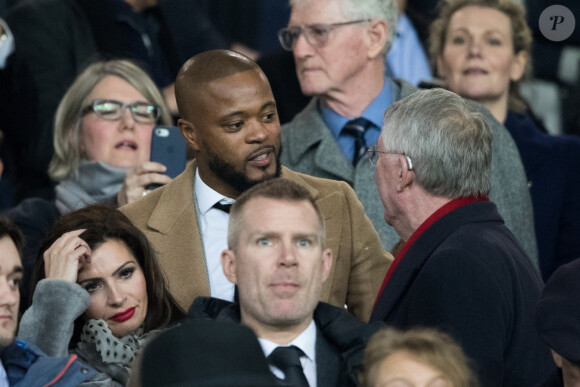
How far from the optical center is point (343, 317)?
11.7ft

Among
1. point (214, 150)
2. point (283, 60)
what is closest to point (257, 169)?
point (214, 150)

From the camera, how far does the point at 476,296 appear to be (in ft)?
12.0

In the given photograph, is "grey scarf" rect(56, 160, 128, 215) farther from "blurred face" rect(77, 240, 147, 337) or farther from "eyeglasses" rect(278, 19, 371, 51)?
"blurred face" rect(77, 240, 147, 337)

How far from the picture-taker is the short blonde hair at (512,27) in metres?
6.07

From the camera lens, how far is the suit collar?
383cm

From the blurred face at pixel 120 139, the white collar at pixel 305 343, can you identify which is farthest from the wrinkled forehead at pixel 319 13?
the white collar at pixel 305 343

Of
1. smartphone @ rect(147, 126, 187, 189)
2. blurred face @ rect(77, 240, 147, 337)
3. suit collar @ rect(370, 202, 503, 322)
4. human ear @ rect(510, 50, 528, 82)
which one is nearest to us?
suit collar @ rect(370, 202, 503, 322)

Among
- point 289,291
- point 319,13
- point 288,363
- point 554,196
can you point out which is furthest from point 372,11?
point 288,363

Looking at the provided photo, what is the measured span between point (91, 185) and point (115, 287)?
4.89 feet

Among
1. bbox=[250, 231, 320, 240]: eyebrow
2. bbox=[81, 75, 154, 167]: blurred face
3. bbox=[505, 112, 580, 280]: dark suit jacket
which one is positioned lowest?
bbox=[505, 112, 580, 280]: dark suit jacket

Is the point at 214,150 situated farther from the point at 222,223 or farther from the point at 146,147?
the point at 146,147

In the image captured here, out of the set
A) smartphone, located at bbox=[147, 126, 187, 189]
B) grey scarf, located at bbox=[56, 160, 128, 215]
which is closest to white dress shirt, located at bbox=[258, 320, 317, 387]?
smartphone, located at bbox=[147, 126, 187, 189]

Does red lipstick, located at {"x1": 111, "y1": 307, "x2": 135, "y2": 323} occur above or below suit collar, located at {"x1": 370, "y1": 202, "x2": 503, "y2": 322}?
below

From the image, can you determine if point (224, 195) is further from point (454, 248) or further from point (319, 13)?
point (319, 13)
